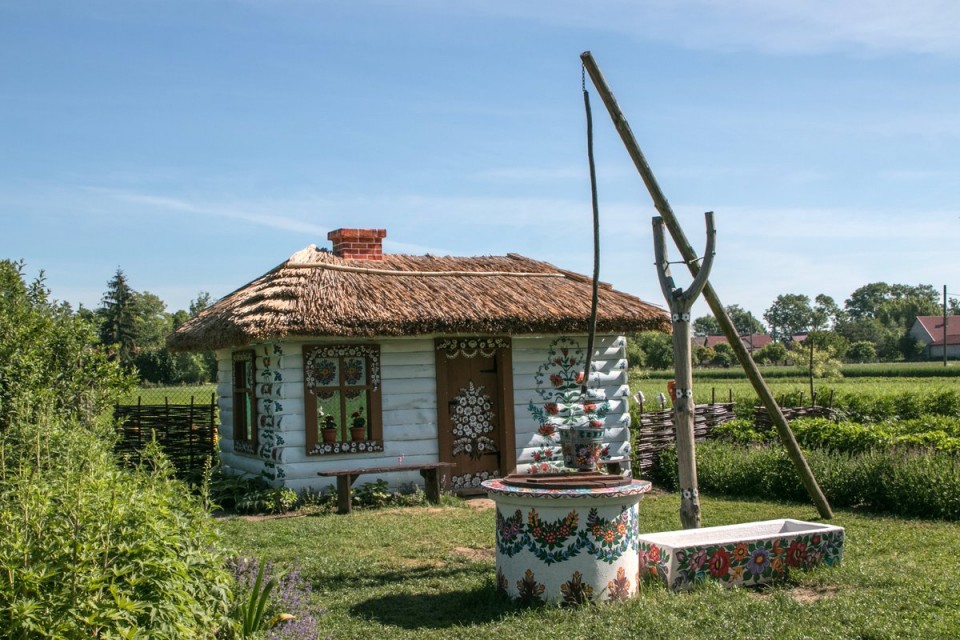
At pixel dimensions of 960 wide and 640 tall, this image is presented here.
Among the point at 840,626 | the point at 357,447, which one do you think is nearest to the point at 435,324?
the point at 357,447

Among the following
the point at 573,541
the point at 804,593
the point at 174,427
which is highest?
the point at 174,427

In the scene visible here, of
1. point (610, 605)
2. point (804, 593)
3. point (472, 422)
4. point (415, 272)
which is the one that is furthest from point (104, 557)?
point (415, 272)

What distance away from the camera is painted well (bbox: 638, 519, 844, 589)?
20.9 feet

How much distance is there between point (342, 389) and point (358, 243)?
108 inches

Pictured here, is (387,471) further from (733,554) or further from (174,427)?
(733,554)

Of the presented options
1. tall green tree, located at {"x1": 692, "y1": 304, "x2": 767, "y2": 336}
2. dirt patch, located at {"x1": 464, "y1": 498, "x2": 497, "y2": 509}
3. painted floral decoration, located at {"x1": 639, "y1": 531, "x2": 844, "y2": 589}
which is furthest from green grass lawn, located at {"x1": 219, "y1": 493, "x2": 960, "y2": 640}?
tall green tree, located at {"x1": 692, "y1": 304, "x2": 767, "y2": 336}

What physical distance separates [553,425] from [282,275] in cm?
417

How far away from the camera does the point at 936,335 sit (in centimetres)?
8056

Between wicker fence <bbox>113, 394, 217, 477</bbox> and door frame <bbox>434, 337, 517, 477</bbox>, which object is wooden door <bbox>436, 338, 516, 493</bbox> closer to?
door frame <bbox>434, 337, 517, 477</bbox>

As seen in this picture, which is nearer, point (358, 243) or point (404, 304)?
point (404, 304)

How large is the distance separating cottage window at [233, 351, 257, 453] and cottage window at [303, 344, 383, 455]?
1.01m

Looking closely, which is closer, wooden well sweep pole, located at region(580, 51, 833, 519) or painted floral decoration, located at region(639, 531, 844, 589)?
painted floral decoration, located at region(639, 531, 844, 589)

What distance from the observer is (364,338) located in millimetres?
11398

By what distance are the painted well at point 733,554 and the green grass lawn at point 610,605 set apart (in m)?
0.11
